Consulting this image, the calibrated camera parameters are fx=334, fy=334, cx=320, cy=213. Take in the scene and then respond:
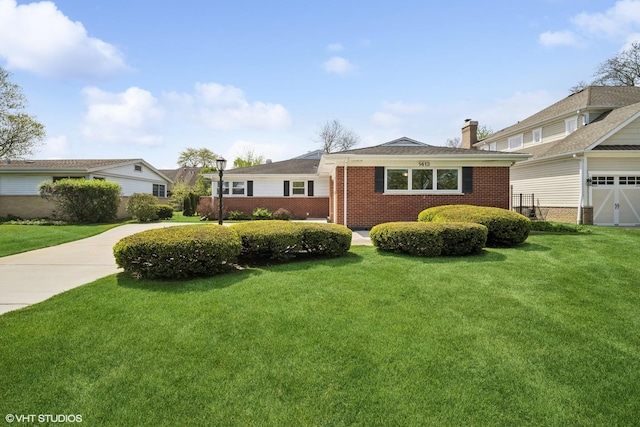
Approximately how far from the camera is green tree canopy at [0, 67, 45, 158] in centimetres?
2669

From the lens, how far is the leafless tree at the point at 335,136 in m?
46.6

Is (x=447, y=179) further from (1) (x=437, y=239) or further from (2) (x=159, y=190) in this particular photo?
(2) (x=159, y=190)

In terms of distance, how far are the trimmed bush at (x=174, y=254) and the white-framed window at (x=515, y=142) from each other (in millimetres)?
24315

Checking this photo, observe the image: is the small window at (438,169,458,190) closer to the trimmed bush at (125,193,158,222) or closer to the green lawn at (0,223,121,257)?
the green lawn at (0,223,121,257)

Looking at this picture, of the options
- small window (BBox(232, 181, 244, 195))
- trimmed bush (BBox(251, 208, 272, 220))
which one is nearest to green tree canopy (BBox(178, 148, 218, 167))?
small window (BBox(232, 181, 244, 195))

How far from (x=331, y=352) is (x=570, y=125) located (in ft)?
75.6

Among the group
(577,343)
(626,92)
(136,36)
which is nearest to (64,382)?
(577,343)

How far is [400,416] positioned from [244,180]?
2131cm

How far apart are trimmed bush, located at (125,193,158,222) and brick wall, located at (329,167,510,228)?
41.6ft

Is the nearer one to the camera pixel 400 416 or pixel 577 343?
pixel 400 416

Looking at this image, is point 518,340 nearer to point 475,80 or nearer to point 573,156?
point 475,80

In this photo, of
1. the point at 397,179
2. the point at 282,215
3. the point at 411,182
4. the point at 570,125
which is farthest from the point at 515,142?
the point at 282,215

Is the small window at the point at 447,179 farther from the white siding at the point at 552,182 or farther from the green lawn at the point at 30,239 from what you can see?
the green lawn at the point at 30,239

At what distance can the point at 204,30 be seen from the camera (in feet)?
35.0
